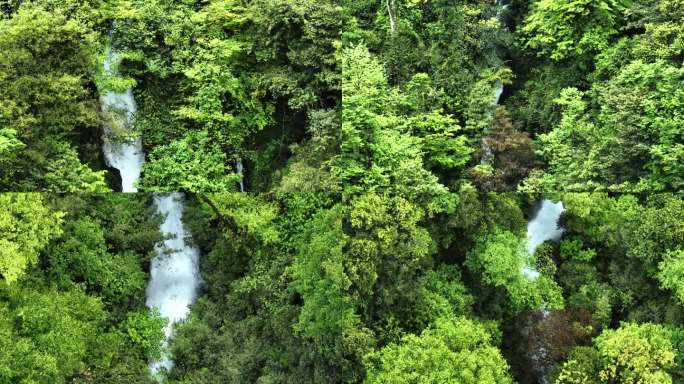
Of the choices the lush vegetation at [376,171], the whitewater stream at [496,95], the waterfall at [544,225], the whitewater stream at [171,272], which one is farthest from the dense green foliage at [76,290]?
the waterfall at [544,225]

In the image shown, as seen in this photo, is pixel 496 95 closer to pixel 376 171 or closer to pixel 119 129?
pixel 376 171

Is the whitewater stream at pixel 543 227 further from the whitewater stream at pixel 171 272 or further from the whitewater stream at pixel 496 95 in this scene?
the whitewater stream at pixel 171 272

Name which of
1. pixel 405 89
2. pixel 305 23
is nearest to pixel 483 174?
pixel 405 89

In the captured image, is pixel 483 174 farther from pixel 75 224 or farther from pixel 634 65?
pixel 75 224

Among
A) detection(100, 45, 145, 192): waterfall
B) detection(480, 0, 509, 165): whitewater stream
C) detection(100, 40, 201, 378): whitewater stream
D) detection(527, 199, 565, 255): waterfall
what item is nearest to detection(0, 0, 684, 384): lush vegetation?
detection(480, 0, 509, 165): whitewater stream

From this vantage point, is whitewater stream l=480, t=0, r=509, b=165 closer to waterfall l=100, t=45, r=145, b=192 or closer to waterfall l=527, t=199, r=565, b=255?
waterfall l=527, t=199, r=565, b=255
